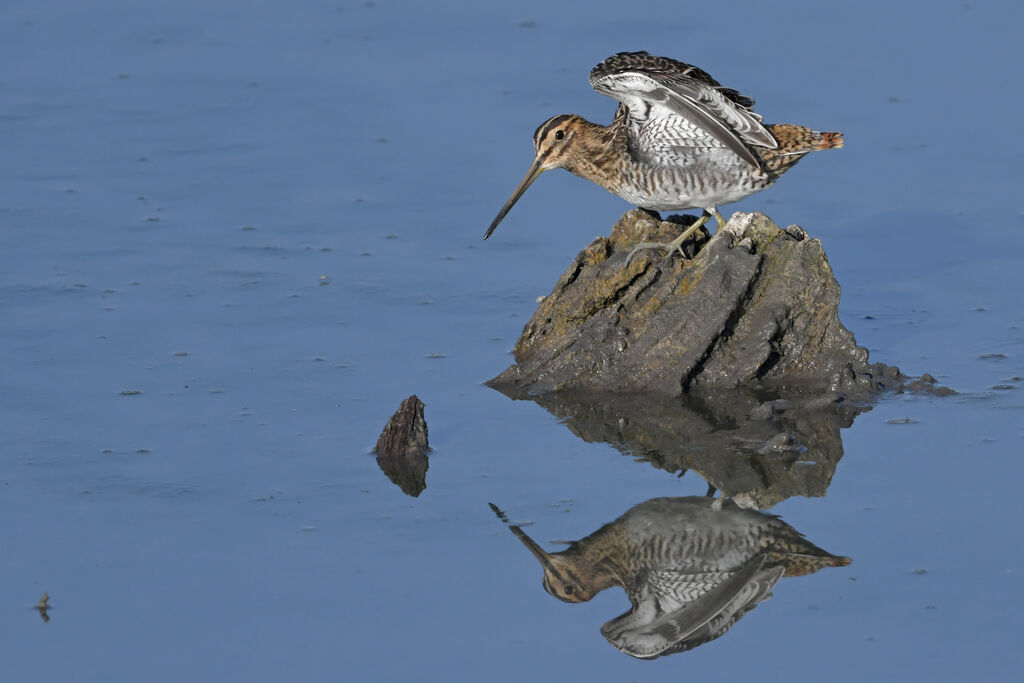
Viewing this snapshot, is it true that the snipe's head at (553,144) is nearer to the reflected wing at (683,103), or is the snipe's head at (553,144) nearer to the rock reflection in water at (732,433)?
the reflected wing at (683,103)

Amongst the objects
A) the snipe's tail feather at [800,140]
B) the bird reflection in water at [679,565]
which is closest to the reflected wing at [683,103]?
the snipe's tail feather at [800,140]

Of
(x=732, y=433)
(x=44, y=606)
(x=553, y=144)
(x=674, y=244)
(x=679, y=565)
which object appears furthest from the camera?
(x=553, y=144)

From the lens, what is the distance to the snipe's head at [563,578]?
274 inches

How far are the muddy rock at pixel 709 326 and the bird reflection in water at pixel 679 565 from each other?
1.40m

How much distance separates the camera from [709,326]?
888cm

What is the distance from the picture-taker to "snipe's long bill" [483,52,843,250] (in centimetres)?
917

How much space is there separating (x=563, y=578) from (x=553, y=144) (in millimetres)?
3822

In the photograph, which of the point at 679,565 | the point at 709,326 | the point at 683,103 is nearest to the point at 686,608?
the point at 679,565

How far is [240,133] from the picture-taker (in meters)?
12.4

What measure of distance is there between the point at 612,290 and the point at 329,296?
194cm

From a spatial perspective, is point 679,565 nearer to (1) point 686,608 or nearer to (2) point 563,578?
(1) point 686,608

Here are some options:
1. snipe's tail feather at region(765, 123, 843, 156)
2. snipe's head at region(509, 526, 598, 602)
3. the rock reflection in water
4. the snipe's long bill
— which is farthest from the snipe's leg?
snipe's head at region(509, 526, 598, 602)

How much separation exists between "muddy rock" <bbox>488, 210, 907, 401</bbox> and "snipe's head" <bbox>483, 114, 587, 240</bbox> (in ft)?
3.67

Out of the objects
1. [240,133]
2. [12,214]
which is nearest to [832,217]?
[240,133]
